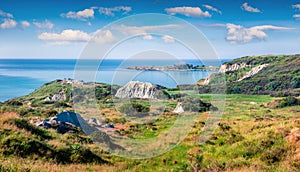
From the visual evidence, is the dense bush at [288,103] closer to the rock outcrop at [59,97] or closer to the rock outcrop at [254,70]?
the rock outcrop at [59,97]

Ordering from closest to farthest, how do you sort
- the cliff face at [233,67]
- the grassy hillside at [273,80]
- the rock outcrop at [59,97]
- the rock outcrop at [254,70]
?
the rock outcrop at [59,97] < the grassy hillside at [273,80] < the rock outcrop at [254,70] < the cliff face at [233,67]

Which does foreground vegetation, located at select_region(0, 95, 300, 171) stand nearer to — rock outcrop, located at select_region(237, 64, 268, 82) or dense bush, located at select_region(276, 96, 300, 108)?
dense bush, located at select_region(276, 96, 300, 108)

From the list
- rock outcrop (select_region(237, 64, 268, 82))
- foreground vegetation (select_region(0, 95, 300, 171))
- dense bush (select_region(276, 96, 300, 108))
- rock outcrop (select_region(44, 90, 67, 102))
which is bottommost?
dense bush (select_region(276, 96, 300, 108))

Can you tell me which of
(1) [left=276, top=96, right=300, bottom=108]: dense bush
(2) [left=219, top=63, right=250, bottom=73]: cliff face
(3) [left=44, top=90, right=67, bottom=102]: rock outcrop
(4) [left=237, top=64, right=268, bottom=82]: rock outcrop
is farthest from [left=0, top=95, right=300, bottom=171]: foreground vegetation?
(2) [left=219, top=63, right=250, bottom=73]: cliff face

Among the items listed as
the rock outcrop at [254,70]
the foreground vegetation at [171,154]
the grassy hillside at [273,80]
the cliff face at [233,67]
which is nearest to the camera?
the foreground vegetation at [171,154]

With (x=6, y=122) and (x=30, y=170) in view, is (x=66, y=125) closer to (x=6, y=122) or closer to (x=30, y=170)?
(x=6, y=122)

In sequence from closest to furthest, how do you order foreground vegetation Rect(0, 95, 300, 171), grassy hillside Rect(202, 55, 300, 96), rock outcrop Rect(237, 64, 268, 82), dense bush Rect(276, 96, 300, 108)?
foreground vegetation Rect(0, 95, 300, 171)
dense bush Rect(276, 96, 300, 108)
grassy hillside Rect(202, 55, 300, 96)
rock outcrop Rect(237, 64, 268, 82)

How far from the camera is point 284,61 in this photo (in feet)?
482

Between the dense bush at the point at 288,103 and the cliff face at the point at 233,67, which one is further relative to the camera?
the cliff face at the point at 233,67

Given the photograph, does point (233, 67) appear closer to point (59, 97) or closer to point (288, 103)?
point (288, 103)

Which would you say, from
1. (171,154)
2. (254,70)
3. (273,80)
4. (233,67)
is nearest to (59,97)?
(171,154)

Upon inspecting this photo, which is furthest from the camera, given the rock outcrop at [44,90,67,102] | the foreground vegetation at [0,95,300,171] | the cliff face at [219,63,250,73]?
the cliff face at [219,63,250,73]

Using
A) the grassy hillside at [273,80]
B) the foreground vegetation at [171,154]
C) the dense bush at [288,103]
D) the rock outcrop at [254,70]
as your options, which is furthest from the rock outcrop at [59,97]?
the rock outcrop at [254,70]

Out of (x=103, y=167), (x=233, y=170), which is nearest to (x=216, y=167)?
(x=233, y=170)
